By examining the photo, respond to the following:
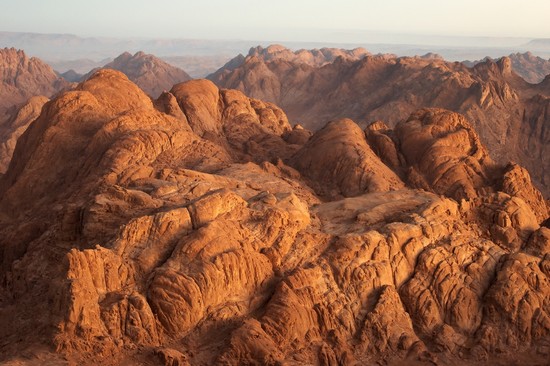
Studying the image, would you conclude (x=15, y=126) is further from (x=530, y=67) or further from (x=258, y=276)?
(x=530, y=67)

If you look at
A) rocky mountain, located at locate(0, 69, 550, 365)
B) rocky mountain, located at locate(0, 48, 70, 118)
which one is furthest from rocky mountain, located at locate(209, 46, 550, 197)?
rocky mountain, located at locate(0, 69, 550, 365)

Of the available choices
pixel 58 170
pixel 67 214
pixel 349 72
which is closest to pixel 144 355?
pixel 67 214

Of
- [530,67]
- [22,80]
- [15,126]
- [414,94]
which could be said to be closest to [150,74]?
[22,80]

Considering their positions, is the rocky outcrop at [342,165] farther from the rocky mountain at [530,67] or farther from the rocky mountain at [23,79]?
the rocky mountain at [530,67]

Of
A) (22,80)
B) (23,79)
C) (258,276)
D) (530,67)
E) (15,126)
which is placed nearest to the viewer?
(258,276)

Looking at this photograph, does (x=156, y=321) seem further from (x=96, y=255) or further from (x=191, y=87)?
(x=191, y=87)

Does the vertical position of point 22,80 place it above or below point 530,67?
above
